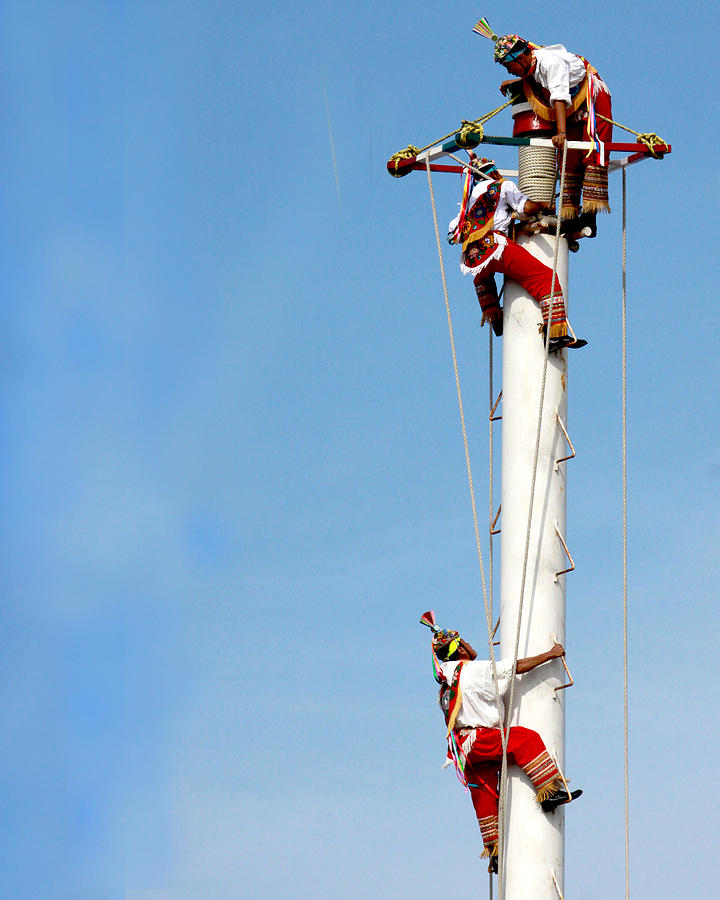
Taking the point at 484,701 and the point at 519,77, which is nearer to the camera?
the point at 484,701

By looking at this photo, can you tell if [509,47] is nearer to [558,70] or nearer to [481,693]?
[558,70]

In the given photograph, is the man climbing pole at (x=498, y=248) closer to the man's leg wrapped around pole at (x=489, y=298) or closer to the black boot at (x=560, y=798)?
the man's leg wrapped around pole at (x=489, y=298)

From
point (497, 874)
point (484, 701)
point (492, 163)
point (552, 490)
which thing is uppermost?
point (492, 163)

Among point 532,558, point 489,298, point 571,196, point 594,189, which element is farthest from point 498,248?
point 532,558

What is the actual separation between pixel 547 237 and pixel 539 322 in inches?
34.5

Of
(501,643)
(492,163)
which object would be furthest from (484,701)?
(492,163)

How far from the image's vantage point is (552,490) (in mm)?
18156

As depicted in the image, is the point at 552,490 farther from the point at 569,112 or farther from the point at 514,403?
the point at 569,112

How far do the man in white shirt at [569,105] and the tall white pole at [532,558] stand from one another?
531 millimetres

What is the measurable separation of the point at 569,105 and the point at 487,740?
20.3ft

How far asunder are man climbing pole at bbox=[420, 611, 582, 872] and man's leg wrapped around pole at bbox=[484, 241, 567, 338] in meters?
3.26

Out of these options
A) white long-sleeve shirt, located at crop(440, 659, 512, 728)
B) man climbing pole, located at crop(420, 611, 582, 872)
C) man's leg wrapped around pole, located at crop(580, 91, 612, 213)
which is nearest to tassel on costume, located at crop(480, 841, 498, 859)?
man climbing pole, located at crop(420, 611, 582, 872)

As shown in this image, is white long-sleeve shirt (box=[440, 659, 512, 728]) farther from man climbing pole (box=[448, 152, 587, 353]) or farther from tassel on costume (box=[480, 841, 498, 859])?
man climbing pole (box=[448, 152, 587, 353])

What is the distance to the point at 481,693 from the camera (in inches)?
693
